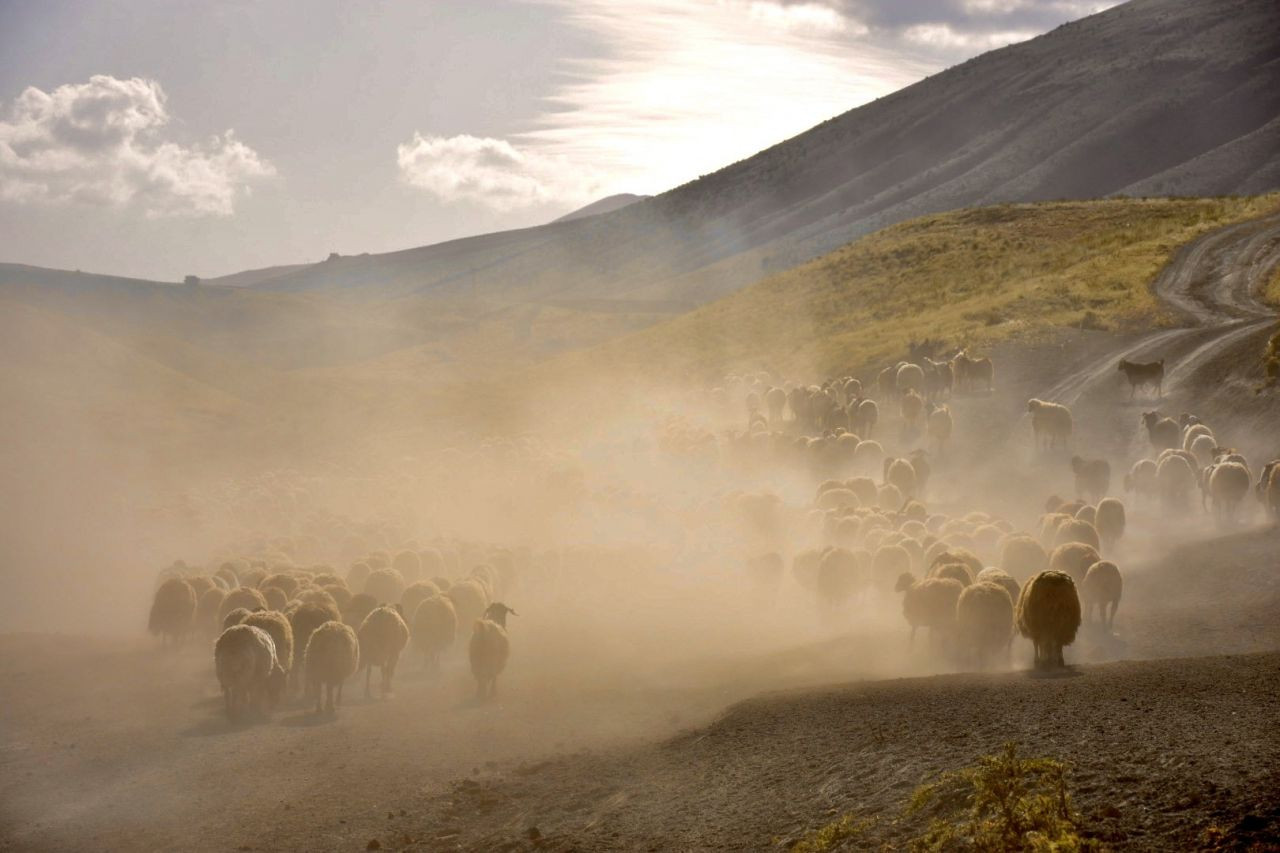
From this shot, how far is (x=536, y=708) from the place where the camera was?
21375 millimetres

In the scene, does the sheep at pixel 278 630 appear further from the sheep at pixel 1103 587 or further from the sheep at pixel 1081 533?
the sheep at pixel 1081 533

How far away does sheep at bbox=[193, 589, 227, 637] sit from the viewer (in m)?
26.9

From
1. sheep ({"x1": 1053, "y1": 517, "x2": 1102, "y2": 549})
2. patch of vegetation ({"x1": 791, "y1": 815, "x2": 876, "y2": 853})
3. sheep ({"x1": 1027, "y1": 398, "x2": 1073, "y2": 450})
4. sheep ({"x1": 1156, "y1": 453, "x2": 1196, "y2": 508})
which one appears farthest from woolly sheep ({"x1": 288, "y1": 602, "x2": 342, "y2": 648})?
sheep ({"x1": 1027, "y1": 398, "x2": 1073, "y2": 450})

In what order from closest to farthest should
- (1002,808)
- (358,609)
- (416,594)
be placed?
(1002,808) → (358,609) → (416,594)

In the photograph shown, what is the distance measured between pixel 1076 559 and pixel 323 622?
15622 millimetres

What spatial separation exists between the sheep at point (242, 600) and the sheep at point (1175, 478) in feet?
80.6

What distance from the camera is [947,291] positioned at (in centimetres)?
7475

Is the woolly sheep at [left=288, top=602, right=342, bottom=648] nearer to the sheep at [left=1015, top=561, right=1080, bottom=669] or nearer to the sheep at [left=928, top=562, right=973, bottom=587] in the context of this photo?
the sheep at [left=928, top=562, right=973, bottom=587]

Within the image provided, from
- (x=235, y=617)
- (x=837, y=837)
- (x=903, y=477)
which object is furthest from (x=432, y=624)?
(x=903, y=477)

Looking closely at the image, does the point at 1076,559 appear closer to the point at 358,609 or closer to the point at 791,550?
the point at 791,550

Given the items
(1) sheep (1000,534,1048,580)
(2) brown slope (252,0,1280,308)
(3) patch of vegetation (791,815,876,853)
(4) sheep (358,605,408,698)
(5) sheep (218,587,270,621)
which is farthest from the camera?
(2) brown slope (252,0,1280,308)

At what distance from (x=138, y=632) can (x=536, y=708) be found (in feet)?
50.5

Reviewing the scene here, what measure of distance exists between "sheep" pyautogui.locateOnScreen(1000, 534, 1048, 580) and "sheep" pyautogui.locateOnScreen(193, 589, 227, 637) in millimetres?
18161

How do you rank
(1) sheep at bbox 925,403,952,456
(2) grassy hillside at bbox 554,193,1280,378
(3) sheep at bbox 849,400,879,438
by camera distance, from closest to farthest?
(1) sheep at bbox 925,403,952,456 → (3) sheep at bbox 849,400,879,438 → (2) grassy hillside at bbox 554,193,1280,378
